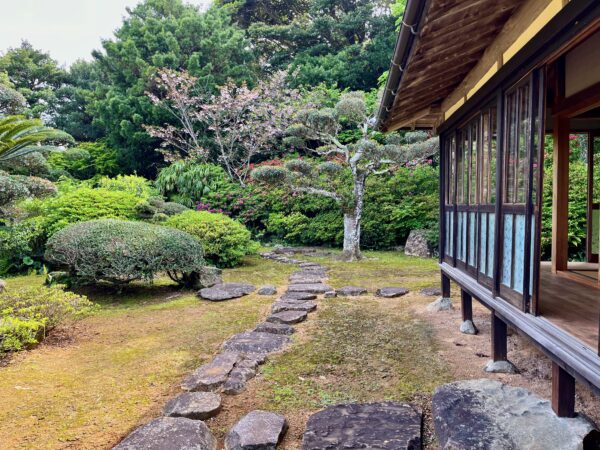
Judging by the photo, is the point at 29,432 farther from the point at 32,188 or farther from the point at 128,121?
the point at 128,121

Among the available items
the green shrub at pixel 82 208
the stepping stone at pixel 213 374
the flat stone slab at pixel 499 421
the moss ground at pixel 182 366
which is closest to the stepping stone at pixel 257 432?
the moss ground at pixel 182 366

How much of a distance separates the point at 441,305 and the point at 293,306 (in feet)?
6.56

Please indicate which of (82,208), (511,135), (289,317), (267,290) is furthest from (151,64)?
(511,135)

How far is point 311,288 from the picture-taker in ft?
21.7

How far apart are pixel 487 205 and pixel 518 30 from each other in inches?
60.2

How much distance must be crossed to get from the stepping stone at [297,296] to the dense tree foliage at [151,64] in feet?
36.0

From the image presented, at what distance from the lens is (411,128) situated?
6.23 meters

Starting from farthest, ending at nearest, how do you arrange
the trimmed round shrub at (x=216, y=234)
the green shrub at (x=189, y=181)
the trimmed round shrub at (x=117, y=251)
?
the green shrub at (x=189, y=181) → the trimmed round shrub at (x=216, y=234) → the trimmed round shrub at (x=117, y=251)

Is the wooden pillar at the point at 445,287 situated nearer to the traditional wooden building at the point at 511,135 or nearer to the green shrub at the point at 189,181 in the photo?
the traditional wooden building at the point at 511,135

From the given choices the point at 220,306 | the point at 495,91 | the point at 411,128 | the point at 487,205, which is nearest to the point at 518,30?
the point at 495,91

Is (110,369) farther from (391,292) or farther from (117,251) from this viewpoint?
(391,292)

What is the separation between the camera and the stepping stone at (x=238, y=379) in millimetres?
3102

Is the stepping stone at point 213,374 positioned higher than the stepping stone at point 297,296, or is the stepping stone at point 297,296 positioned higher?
the stepping stone at point 297,296

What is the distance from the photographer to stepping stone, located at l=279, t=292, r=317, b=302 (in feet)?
19.8
